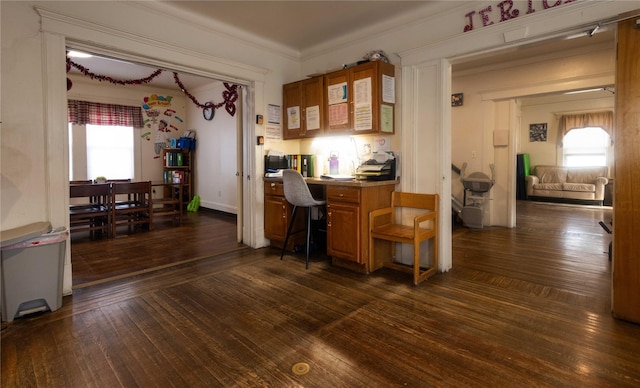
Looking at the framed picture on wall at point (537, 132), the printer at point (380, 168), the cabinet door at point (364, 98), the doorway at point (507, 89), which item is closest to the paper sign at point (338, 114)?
the cabinet door at point (364, 98)

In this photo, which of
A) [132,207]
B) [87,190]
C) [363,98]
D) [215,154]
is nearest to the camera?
[363,98]

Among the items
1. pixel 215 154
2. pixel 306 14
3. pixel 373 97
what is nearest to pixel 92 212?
pixel 215 154

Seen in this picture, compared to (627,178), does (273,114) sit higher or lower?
higher

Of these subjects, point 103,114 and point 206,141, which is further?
point 206,141

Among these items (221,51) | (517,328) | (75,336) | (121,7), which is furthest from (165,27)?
(517,328)

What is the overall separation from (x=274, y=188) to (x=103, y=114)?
15.8 feet

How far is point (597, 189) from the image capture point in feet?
26.1

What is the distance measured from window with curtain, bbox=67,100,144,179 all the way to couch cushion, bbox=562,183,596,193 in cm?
1000

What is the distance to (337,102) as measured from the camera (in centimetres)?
377

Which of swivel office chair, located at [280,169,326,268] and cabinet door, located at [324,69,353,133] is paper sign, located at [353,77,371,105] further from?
swivel office chair, located at [280,169,326,268]

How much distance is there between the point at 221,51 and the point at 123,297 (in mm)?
2659

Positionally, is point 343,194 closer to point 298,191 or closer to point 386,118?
point 298,191

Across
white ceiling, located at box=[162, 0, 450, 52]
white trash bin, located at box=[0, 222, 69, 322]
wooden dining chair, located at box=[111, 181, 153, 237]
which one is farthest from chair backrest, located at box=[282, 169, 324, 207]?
wooden dining chair, located at box=[111, 181, 153, 237]

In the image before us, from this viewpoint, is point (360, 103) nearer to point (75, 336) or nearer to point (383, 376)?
point (383, 376)
